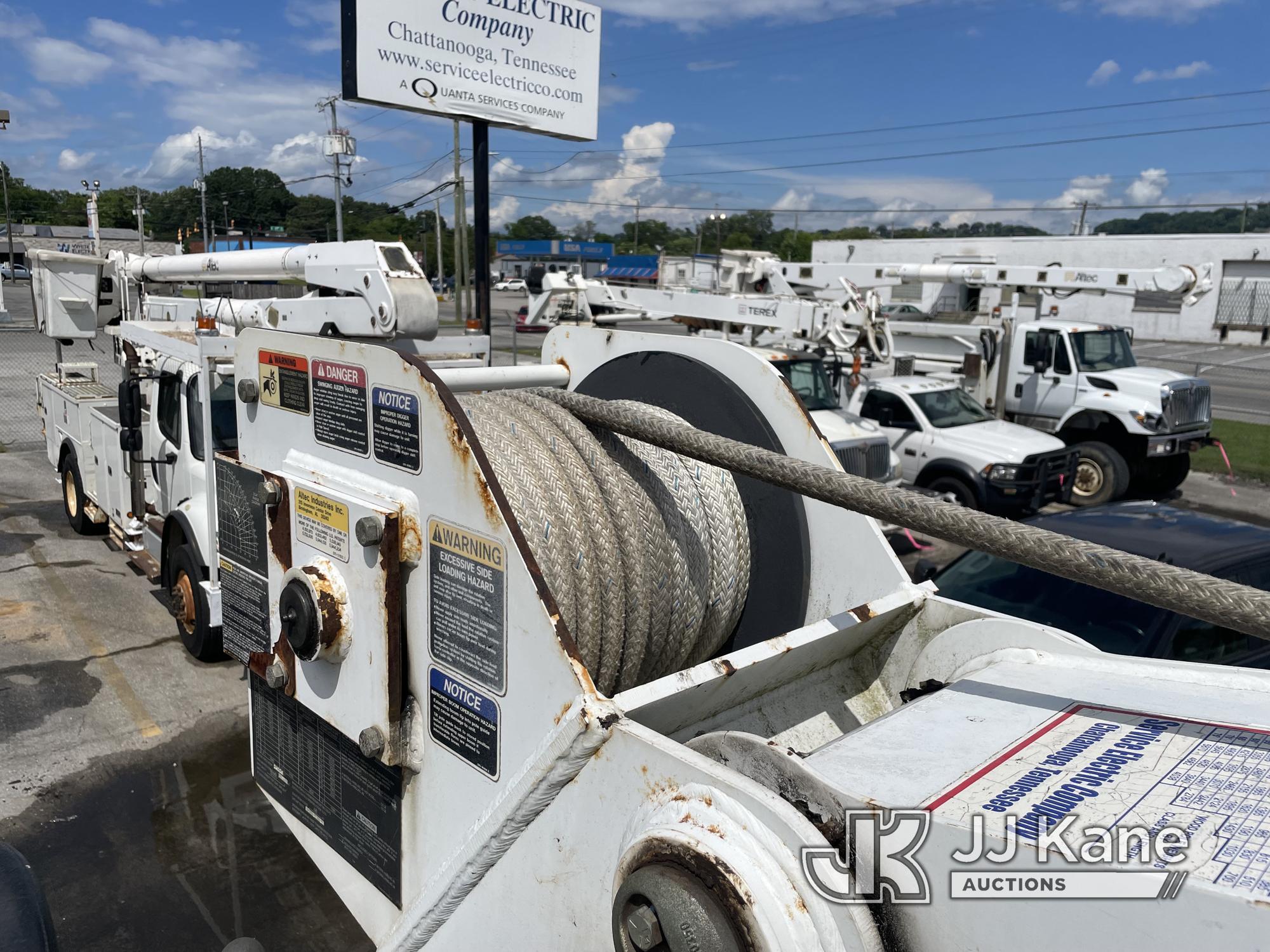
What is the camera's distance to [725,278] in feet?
51.3

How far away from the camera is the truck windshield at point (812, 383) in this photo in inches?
433

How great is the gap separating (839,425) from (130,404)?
689 cm

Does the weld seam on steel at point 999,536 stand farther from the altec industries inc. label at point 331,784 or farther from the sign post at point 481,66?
the sign post at point 481,66

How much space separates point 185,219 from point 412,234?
2654cm

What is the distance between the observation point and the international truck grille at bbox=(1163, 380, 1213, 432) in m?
12.6

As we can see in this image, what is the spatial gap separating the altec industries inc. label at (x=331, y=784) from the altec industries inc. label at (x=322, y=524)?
0.64 metres

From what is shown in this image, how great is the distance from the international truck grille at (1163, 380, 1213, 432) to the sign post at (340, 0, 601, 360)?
8.97 metres

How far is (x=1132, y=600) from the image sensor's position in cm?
418

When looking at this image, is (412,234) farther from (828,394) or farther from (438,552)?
(438,552)

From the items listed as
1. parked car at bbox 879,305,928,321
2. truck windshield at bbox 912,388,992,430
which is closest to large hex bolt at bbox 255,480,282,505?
truck windshield at bbox 912,388,992,430

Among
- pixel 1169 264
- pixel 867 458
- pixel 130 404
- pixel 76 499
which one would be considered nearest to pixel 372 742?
pixel 130 404

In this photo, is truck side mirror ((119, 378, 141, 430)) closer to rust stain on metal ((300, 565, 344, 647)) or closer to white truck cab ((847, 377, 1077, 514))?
rust stain on metal ((300, 565, 344, 647))

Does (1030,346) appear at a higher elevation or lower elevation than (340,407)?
lower

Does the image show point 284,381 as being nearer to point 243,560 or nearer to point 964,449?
point 243,560
